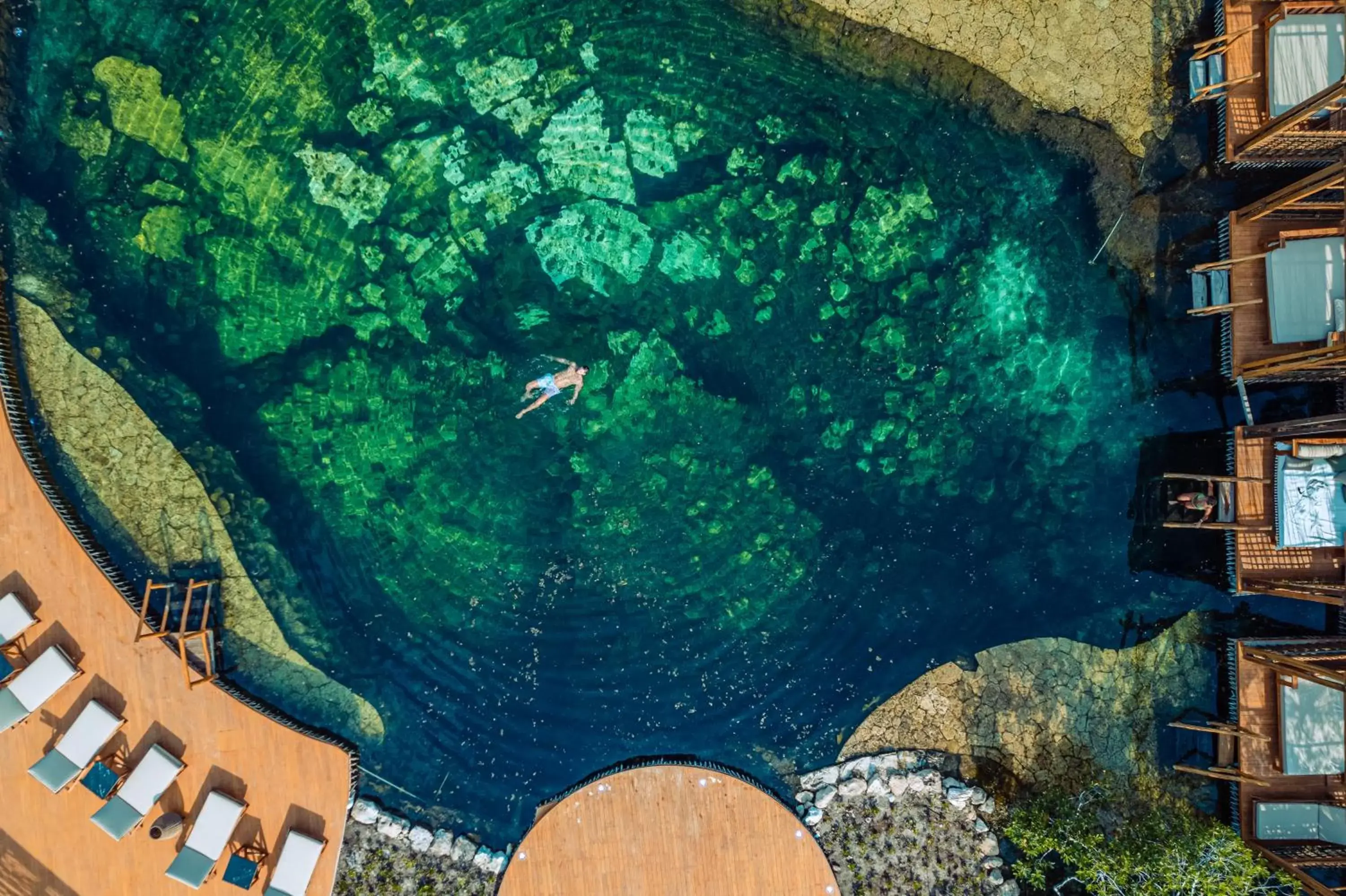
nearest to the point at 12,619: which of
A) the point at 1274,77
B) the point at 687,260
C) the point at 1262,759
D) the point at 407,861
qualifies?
the point at 407,861

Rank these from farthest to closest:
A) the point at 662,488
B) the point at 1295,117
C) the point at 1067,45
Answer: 1. the point at 662,488
2. the point at 1067,45
3. the point at 1295,117

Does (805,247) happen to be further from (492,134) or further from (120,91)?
(120,91)

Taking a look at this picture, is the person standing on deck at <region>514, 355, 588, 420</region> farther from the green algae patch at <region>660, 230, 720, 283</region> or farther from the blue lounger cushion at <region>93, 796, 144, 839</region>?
the blue lounger cushion at <region>93, 796, 144, 839</region>

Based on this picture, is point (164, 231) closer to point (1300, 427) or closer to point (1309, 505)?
point (1300, 427)

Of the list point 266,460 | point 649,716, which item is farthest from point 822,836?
point 266,460

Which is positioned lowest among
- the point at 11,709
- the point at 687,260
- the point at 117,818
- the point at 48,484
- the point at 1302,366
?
the point at 117,818

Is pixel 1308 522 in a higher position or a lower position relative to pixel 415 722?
higher

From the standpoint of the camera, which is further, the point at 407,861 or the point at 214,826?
the point at 407,861
